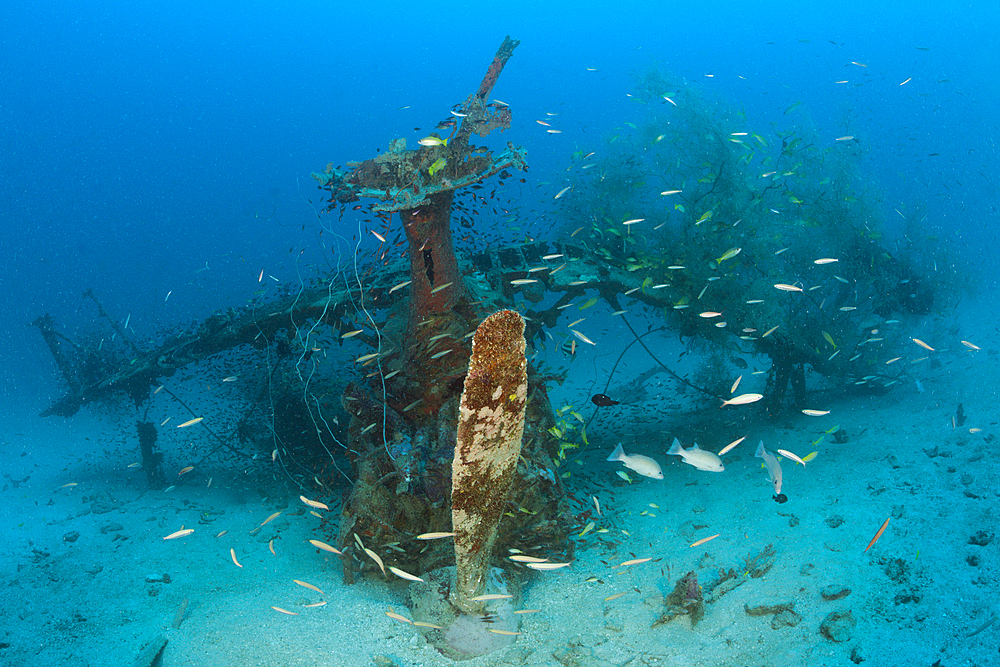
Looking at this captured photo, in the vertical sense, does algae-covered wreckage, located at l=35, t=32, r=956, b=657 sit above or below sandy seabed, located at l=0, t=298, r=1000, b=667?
above

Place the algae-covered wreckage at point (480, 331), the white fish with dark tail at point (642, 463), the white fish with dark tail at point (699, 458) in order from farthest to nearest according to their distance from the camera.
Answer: the algae-covered wreckage at point (480, 331) → the white fish with dark tail at point (642, 463) → the white fish with dark tail at point (699, 458)

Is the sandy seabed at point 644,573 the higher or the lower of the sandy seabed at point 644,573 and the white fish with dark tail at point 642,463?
the lower

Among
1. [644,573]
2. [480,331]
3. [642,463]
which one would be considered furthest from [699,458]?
[480,331]

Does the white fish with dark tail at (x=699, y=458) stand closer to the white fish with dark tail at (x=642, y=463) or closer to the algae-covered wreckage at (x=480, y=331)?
the white fish with dark tail at (x=642, y=463)

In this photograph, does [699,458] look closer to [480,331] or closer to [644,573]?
[644,573]

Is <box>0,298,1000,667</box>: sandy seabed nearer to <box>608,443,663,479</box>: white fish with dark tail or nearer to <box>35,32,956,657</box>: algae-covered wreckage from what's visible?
<box>35,32,956,657</box>: algae-covered wreckage

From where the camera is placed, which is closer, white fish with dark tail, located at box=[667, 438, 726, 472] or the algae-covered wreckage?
white fish with dark tail, located at box=[667, 438, 726, 472]

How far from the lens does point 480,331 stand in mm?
2912

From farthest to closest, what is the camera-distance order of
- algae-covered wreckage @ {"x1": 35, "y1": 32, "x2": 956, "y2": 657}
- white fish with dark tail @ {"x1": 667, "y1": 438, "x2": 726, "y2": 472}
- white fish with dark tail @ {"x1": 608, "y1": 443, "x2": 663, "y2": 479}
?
algae-covered wreckage @ {"x1": 35, "y1": 32, "x2": 956, "y2": 657} → white fish with dark tail @ {"x1": 608, "y1": 443, "x2": 663, "y2": 479} → white fish with dark tail @ {"x1": 667, "y1": 438, "x2": 726, "y2": 472}

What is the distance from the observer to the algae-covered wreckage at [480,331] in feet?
13.9

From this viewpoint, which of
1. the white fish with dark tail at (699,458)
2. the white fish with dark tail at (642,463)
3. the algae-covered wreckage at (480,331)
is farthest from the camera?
the algae-covered wreckage at (480,331)

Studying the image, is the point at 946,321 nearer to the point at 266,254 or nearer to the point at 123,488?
the point at 123,488

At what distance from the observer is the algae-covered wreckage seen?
4227 mm

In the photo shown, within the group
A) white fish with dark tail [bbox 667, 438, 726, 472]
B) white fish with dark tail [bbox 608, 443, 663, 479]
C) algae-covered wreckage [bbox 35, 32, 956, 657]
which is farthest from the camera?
algae-covered wreckage [bbox 35, 32, 956, 657]
